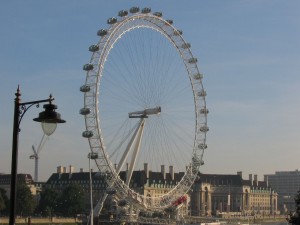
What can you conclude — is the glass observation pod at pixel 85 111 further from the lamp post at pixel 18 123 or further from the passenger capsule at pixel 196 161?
the lamp post at pixel 18 123

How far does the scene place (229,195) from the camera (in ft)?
538

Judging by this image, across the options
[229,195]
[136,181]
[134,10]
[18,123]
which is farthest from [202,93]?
[229,195]

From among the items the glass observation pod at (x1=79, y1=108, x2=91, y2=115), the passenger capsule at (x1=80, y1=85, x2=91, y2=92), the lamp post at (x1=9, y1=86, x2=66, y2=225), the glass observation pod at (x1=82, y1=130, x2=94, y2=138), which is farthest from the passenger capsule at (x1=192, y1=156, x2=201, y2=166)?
the lamp post at (x1=9, y1=86, x2=66, y2=225)

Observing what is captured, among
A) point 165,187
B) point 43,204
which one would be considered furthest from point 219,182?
point 43,204

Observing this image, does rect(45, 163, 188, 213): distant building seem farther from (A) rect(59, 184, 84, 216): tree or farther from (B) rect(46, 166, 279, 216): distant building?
(A) rect(59, 184, 84, 216): tree

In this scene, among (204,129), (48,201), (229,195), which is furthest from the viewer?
(229,195)

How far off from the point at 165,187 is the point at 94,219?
233 ft

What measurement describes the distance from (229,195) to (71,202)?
67.9 meters

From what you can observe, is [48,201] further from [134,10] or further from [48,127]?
[48,127]

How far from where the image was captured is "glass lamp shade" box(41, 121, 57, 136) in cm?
849

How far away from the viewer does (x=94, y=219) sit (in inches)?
2682

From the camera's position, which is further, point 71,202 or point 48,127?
point 71,202

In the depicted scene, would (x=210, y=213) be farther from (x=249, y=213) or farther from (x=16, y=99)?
(x=16, y=99)

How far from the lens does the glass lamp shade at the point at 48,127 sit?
27.9 feet
